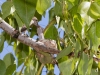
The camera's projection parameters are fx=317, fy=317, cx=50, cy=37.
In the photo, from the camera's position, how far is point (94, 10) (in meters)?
0.63

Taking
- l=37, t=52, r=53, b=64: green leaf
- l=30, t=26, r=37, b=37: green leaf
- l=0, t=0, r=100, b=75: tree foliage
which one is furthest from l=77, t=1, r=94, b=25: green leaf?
l=30, t=26, r=37, b=37: green leaf

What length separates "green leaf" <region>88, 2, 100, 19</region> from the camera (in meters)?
0.63

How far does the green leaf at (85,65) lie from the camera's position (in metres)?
0.74

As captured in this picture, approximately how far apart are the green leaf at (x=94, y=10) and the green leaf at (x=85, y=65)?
0.16 meters

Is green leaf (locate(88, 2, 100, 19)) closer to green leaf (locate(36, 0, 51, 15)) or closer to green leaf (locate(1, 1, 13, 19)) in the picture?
green leaf (locate(36, 0, 51, 15))

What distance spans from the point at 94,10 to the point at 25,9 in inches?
5.4

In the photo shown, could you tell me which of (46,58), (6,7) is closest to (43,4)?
(6,7)

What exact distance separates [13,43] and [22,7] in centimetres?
69

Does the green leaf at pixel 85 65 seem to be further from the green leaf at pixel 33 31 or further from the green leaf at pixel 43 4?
the green leaf at pixel 33 31

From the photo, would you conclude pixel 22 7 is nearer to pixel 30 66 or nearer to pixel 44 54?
pixel 44 54

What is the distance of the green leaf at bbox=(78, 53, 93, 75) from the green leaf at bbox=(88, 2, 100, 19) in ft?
0.53

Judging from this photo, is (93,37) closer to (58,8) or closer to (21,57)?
(58,8)

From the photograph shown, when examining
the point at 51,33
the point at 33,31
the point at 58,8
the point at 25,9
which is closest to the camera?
the point at 25,9

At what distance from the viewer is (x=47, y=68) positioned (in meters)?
1.27
